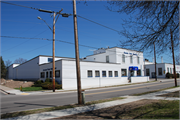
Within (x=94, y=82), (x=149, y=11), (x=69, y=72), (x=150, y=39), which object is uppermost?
(x=149, y=11)

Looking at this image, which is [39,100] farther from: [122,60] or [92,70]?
[122,60]

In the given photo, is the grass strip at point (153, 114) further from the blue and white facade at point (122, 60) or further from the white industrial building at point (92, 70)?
the blue and white facade at point (122, 60)

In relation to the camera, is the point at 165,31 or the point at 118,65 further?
the point at 118,65

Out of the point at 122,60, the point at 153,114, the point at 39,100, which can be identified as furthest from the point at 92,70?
the point at 153,114

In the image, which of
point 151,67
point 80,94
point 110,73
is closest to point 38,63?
point 110,73

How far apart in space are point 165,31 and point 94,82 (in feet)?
78.1

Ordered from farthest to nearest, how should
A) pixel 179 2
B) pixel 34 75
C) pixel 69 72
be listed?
pixel 34 75 < pixel 69 72 < pixel 179 2

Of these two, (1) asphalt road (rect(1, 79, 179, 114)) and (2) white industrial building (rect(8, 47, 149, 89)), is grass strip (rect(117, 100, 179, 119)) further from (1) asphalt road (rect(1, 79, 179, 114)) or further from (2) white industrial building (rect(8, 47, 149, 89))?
(2) white industrial building (rect(8, 47, 149, 89))

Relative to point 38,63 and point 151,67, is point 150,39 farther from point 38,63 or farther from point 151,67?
point 151,67

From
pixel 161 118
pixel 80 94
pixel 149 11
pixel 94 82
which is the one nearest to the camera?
pixel 161 118

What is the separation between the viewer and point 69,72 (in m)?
27.1

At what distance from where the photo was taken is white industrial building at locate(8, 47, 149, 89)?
88.8ft

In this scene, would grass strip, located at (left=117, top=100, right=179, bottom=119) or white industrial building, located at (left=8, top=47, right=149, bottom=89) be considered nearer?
grass strip, located at (left=117, top=100, right=179, bottom=119)

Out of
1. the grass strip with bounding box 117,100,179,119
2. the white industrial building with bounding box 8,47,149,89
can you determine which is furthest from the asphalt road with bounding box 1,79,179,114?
the white industrial building with bounding box 8,47,149,89
